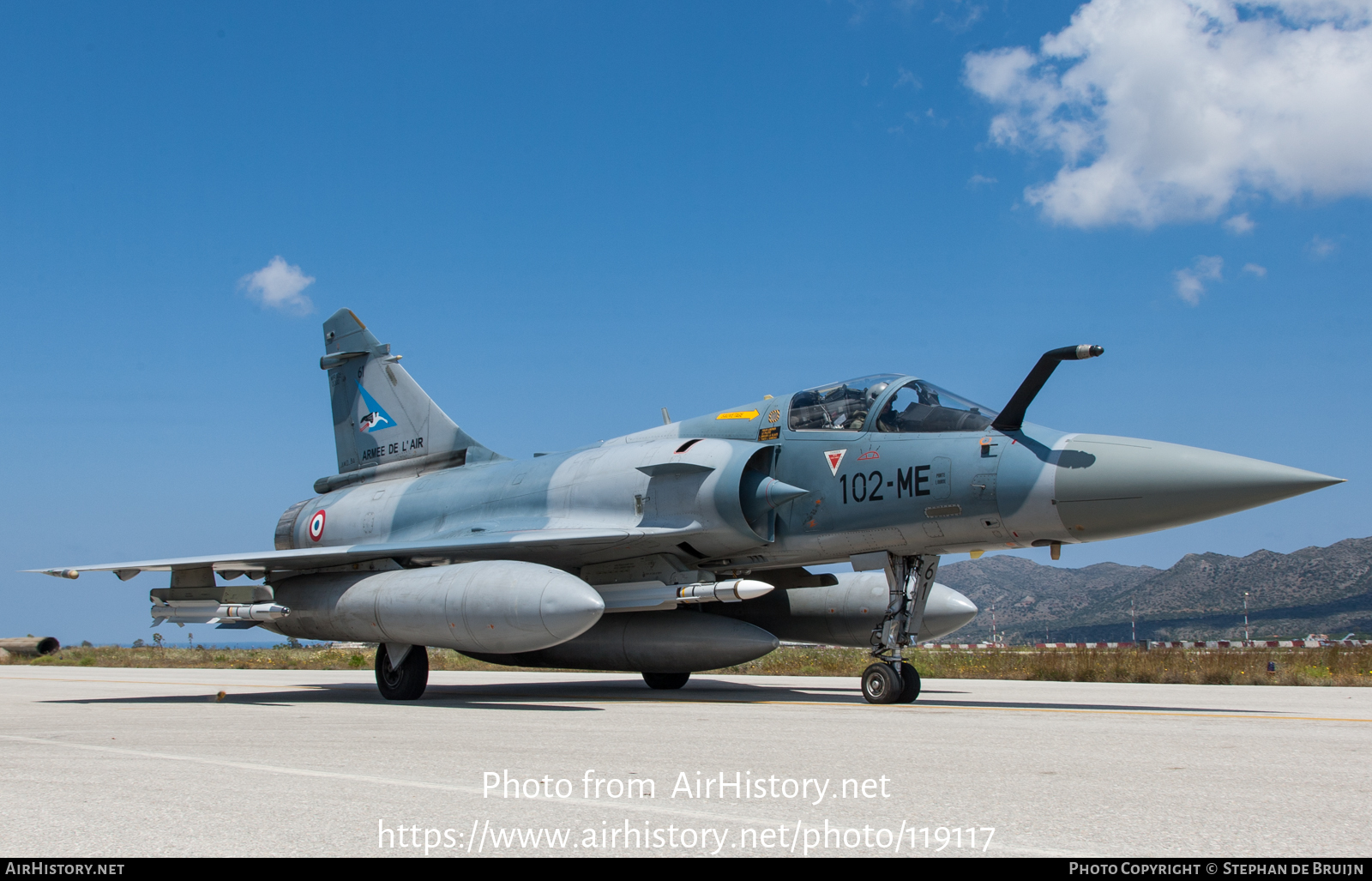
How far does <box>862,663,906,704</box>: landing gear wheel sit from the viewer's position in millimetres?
10430

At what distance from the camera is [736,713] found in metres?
9.41

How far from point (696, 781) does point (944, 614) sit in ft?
29.4

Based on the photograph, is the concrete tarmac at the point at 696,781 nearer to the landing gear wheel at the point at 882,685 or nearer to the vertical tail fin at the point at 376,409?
the landing gear wheel at the point at 882,685

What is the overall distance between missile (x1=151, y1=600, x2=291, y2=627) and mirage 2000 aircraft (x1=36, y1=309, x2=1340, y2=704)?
0.09ft

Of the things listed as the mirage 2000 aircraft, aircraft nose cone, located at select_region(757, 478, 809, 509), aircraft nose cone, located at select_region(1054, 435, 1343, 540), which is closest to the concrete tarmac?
the mirage 2000 aircraft

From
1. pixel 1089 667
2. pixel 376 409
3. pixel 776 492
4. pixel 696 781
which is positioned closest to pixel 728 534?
pixel 776 492

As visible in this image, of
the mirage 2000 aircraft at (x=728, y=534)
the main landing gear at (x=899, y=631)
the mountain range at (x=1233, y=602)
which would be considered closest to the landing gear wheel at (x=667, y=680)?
the mirage 2000 aircraft at (x=728, y=534)

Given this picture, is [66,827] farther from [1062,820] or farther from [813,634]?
[813,634]

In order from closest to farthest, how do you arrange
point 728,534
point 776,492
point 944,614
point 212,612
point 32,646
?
1. point 776,492
2. point 728,534
3. point 212,612
4. point 944,614
5. point 32,646

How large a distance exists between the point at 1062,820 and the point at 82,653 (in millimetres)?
37904

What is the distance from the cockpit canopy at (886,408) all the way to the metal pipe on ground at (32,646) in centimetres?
2755

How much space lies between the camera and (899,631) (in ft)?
35.1

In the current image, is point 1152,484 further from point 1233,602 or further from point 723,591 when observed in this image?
point 1233,602
